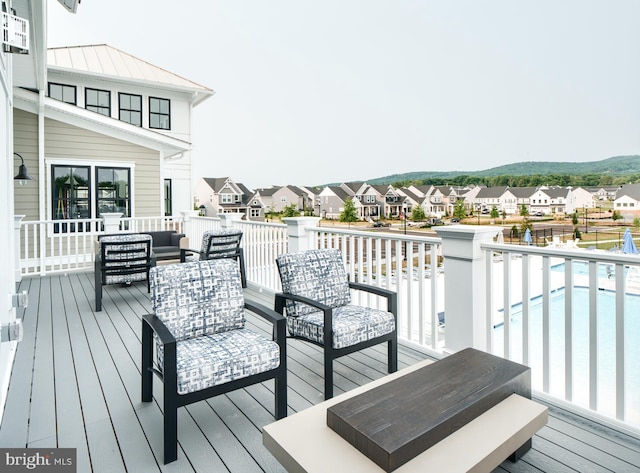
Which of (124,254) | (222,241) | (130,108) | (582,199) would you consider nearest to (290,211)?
(222,241)

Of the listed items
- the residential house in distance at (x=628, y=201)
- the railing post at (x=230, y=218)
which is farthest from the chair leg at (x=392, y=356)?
the residential house in distance at (x=628, y=201)

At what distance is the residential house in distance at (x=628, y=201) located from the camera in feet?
19.3

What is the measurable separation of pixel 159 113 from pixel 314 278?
10.7 metres

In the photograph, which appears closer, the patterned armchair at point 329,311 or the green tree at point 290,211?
the patterned armchair at point 329,311

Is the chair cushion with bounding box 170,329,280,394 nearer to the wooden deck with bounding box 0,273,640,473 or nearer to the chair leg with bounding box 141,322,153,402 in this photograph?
the chair leg with bounding box 141,322,153,402

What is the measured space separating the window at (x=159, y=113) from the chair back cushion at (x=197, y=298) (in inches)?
414

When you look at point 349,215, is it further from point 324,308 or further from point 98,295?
point 324,308

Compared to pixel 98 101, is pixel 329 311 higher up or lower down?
lower down

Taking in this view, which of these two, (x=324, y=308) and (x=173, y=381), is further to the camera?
(x=324, y=308)

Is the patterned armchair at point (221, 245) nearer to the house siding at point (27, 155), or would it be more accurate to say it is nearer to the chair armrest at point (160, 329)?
the chair armrest at point (160, 329)

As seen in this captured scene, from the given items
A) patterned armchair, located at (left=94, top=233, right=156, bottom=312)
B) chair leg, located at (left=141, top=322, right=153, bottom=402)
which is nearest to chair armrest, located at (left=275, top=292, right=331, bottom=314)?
chair leg, located at (left=141, top=322, right=153, bottom=402)

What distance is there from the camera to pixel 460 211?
23.4 feet

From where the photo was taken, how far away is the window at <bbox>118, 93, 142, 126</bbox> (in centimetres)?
1115

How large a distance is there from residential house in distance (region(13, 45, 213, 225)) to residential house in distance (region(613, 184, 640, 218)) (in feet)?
27.6
